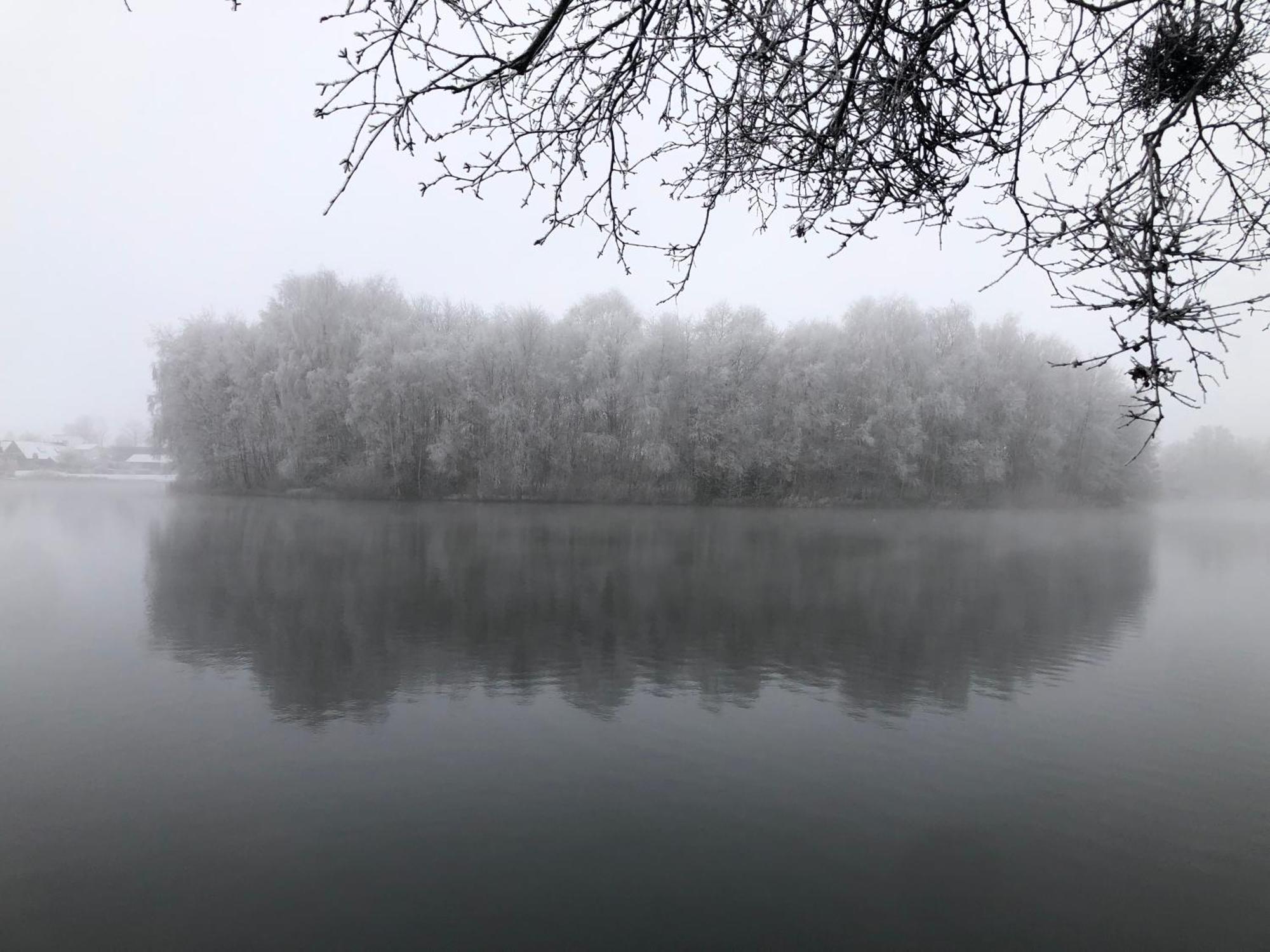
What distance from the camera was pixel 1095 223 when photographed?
3762mm

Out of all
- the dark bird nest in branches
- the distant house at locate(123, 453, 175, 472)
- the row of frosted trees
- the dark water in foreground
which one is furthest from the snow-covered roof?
the dark bird nest in branches

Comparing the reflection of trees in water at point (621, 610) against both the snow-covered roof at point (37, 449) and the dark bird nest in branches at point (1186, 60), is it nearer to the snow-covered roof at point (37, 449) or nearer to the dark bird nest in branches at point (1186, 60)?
the dark bird nest in branches at point (1186, 60)

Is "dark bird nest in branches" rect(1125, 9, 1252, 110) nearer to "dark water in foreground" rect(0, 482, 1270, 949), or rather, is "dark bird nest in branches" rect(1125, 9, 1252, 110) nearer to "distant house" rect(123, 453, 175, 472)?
"dark water in foreground" rect(0, 482, 1270, 949)

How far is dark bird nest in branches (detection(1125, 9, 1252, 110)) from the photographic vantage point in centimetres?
420

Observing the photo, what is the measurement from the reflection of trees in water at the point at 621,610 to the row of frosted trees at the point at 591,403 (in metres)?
16.2

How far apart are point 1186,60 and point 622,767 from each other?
694 centimetres

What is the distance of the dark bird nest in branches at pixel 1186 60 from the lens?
4.20 meters

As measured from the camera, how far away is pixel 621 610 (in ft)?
49.2

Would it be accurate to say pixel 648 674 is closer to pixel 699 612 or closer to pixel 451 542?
pixel 699 612

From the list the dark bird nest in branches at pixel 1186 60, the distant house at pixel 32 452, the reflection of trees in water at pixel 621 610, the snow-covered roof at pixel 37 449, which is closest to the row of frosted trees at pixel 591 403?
the reflection of trees in water at pixel 621 610

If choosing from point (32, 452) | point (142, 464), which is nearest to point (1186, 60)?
point (32, 452)

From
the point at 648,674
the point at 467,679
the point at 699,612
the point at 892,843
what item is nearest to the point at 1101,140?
the point at 892,843

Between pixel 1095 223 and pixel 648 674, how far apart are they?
8379 mm

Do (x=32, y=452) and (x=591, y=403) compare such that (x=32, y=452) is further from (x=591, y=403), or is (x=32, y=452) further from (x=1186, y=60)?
(x=1186, y=60)
